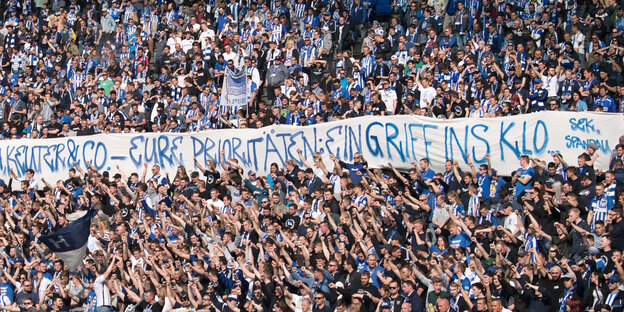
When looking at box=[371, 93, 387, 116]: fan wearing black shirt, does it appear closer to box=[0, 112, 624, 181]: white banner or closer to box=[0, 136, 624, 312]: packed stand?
box=[0, 112, 624, 181]: white banner

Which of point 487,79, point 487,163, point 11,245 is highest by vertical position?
point 487,79

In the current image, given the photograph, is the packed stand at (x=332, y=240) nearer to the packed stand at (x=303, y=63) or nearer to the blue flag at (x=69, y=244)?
the blue flag at (x=69, y=244)

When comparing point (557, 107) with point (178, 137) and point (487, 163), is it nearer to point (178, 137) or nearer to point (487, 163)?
point (487, 163)

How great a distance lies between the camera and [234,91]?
23.2m

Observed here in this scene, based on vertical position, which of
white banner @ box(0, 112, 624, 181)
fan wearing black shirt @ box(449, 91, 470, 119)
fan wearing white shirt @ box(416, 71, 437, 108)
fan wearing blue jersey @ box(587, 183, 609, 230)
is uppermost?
fan wearing white shirt @ box(416, 71, 437, 108)

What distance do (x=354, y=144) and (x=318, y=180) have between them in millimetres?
1141

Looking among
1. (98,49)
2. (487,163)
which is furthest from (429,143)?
(98,49)

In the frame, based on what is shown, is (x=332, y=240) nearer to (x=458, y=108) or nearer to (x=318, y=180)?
(x=318, y=180)

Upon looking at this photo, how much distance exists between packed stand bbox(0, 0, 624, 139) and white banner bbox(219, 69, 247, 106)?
0.23 meters

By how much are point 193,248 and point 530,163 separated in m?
5.69

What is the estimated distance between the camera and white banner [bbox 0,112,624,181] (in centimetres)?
1872

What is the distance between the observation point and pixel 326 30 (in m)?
24.5

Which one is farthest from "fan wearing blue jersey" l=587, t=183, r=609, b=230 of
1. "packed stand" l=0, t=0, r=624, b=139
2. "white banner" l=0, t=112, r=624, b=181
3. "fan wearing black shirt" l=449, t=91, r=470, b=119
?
"fan wearing black shirt" l=449, t=91, r=470, b=119

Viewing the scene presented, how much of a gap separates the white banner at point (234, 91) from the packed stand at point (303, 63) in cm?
23
